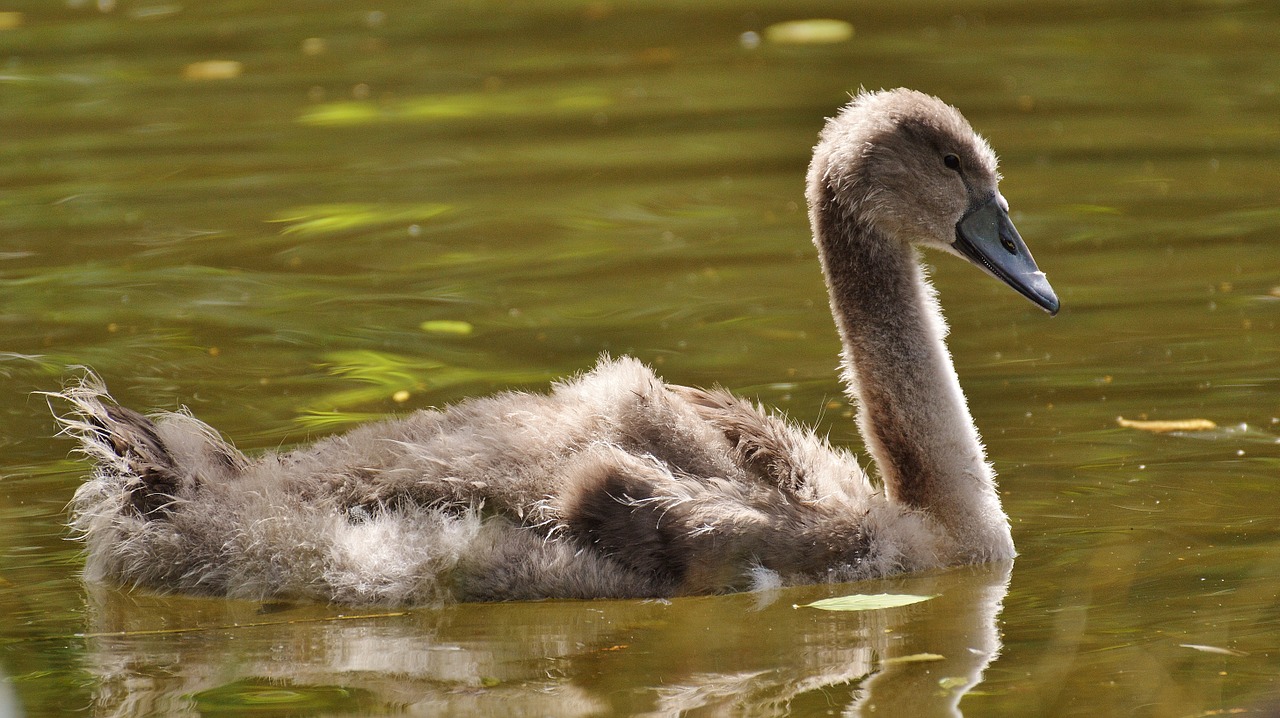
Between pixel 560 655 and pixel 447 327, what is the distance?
347cm

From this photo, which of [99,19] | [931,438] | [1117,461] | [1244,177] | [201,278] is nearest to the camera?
[931,438]

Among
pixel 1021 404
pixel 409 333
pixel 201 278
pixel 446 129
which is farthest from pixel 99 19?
pixel 1021 404

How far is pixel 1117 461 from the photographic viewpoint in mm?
6934

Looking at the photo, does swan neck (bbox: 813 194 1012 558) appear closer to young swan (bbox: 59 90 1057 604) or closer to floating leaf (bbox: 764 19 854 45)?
young swan (bbox: 59 90 1057 604)

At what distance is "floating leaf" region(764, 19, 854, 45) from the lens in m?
14.6

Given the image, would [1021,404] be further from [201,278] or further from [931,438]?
[201,278]

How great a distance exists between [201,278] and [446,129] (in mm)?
3577

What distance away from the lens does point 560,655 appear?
5469mm

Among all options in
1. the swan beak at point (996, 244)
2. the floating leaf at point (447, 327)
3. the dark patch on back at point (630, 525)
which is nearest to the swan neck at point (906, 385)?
the swan beak at point (996, 244)

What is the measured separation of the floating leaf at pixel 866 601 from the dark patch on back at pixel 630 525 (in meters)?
0.42

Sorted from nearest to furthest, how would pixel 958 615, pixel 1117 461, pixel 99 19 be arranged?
pixel 958 615 < pixel 1117 461 < pixel 99 19

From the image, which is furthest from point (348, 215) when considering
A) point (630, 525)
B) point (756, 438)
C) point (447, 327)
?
point (630, 525)

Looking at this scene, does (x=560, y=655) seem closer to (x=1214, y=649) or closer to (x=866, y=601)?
(x=866, y=601)

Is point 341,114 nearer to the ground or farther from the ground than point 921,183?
nearer to the ground
